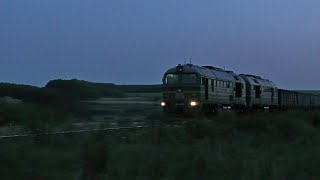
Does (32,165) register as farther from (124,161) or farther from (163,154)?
(163,154)

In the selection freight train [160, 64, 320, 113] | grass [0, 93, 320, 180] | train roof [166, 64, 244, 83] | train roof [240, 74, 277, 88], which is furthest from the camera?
train roof [240, 74, 277, 88]

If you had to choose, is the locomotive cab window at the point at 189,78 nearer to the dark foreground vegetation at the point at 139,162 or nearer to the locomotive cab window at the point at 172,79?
the locomotive cab window at the point at 172,79

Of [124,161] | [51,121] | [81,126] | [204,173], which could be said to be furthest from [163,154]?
[81,126]

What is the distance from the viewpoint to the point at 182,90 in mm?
38062

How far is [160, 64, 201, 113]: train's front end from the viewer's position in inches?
1470

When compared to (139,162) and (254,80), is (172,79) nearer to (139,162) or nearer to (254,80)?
(254,80)

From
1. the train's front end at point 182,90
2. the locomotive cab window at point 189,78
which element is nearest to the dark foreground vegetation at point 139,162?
the train's front end at point 182,90

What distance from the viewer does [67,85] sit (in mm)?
22547

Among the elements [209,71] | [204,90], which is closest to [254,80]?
[209,71]

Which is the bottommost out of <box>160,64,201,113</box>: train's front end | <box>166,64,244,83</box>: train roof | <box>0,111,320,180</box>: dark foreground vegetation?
<box>0,111,320,180</box>: dark foreground vegetation

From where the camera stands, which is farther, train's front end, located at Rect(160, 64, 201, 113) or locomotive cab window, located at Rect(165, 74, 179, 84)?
locomotive cab window, located at Rect(165, 74, 179, 84)

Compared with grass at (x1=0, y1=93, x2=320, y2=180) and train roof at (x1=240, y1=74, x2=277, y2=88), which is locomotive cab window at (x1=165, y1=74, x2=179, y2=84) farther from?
grass at (x1=0, y1=93, x2=320, y2=180)

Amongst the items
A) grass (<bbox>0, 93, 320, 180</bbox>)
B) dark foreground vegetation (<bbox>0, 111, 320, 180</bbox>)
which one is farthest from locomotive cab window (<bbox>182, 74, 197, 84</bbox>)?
dark foreground vegetation (<bbox>0, 111, 320, 180</bbox>)

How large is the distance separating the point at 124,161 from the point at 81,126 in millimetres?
15037
